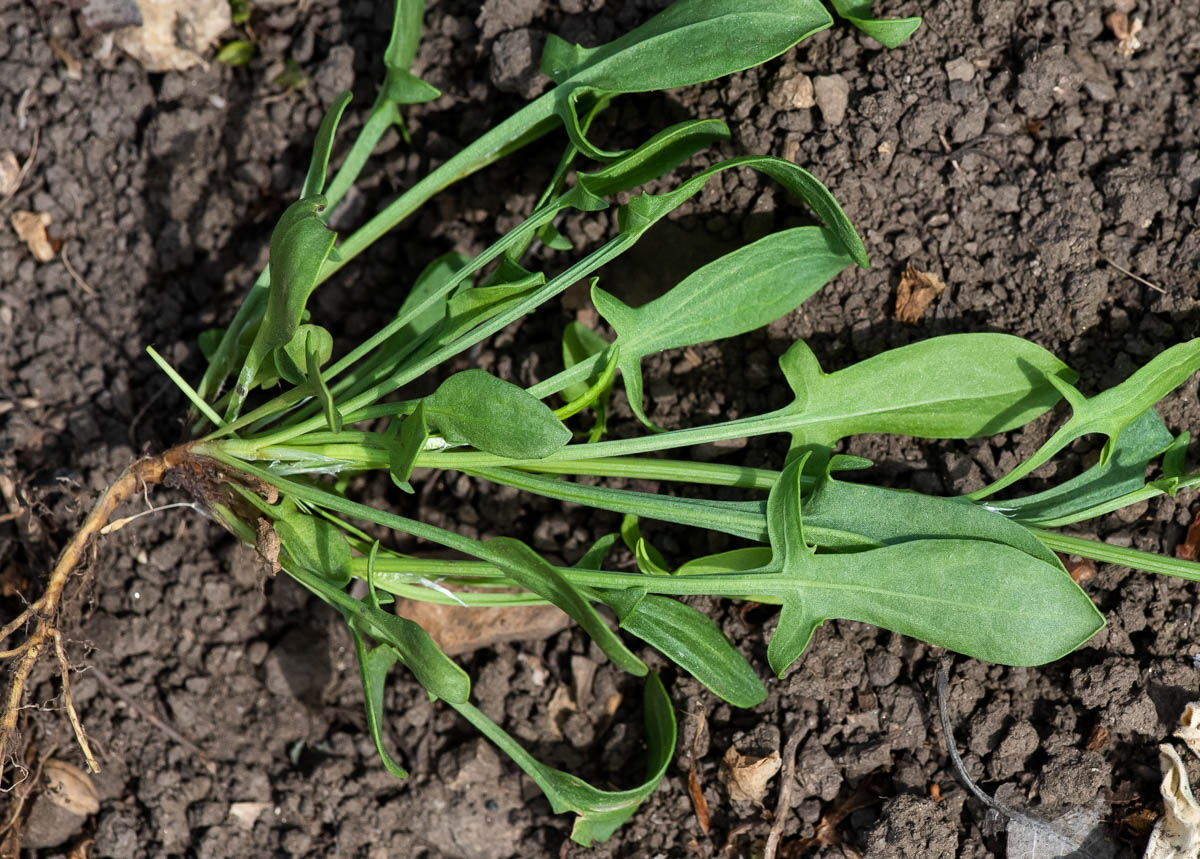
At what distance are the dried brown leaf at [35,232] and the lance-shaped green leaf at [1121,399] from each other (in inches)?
84.8

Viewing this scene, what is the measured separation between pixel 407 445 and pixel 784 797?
3.26 ft

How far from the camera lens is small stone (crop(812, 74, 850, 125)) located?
1.89 metres

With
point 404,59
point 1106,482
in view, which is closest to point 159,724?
point 404,59

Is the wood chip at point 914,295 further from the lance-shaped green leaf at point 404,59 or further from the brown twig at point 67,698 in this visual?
the brown twig at point 67,698

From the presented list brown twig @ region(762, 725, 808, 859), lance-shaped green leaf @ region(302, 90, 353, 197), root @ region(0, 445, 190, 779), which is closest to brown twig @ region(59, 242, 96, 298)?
root @ region(0, 445, 190, 779)

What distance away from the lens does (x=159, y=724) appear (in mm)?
2086

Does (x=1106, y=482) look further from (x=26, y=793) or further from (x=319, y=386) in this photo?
(x=26, y=793)

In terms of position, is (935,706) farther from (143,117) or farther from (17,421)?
(143,117)

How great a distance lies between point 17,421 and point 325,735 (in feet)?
3.24

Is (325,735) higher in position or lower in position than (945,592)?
lower

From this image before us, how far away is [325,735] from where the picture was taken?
6.88ft

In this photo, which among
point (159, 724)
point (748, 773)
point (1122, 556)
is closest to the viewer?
point (1122, 556)

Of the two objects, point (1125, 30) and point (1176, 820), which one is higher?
point (1125, 30)

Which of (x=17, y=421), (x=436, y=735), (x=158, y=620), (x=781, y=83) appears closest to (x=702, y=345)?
(x=781, y=83)
